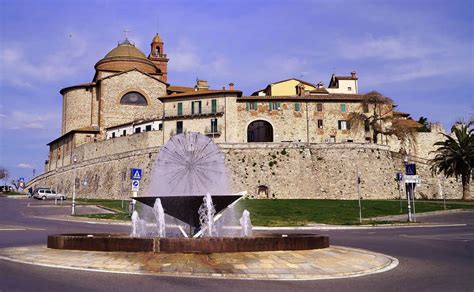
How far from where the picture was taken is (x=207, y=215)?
14.3 m

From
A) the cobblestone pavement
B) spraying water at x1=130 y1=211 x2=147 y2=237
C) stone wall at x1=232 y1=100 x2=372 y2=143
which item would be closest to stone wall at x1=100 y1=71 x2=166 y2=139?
stone wall at x1=232 y1=100 x2=372 y2=143

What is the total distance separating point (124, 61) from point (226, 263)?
7054 cm

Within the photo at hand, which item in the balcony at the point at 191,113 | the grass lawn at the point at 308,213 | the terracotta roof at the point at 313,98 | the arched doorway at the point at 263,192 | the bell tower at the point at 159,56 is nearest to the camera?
the grass lawn at the point at 308,213

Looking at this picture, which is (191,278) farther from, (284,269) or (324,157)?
(324,157)

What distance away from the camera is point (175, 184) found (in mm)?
16672

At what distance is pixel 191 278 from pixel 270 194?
4160cm

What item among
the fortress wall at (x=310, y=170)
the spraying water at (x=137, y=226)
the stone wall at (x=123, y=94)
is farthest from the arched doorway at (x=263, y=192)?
the spraying water at (x=137, y=226)

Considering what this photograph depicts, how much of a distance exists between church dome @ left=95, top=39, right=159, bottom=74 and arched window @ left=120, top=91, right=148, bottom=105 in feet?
18.9

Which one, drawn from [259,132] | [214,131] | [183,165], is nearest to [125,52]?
[259,132]

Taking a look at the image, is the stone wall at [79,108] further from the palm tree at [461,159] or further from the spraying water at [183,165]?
the spraying water at [183,165]

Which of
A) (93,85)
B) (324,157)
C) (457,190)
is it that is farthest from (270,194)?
(93,85)

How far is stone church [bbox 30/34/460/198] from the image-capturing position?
51.8m

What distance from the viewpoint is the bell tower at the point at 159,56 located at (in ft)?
295

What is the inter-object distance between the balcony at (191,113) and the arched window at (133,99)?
491 inches
